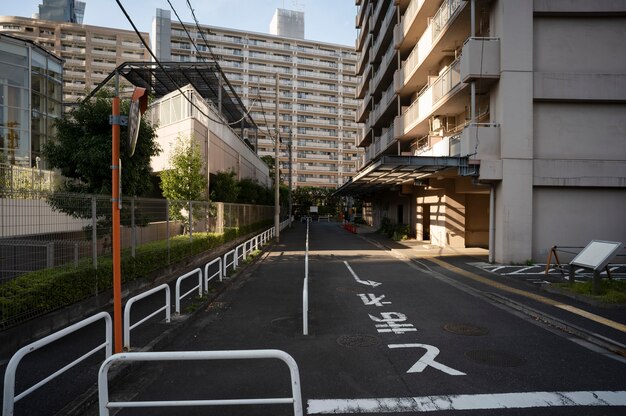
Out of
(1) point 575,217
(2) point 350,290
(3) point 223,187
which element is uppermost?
(3) point 223,187

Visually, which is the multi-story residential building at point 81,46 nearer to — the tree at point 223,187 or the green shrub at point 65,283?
the tree at point 223,187

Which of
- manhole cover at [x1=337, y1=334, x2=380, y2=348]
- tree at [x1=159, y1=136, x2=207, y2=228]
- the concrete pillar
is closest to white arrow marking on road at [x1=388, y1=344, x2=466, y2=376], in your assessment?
manhole cover at [x1=337, y1=334, x2=380, y2=348]

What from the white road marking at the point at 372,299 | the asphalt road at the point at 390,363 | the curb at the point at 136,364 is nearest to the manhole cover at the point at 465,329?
the asphalt road at the point at 390,363

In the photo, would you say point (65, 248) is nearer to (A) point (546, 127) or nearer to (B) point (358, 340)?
(B) point (358, 340)

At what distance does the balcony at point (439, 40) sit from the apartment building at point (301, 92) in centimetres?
5607

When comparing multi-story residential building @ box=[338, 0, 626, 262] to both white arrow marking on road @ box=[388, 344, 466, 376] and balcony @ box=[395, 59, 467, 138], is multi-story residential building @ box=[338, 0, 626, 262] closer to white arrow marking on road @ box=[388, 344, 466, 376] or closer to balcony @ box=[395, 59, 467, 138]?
balcony @ box=[395, 59, 467, 138]

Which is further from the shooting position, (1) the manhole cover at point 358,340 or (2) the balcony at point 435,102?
(2) the balcony at point 435,102

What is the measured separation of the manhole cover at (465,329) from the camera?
20.9ft

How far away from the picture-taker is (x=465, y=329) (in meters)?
6.59

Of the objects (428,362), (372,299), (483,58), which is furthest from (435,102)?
(428,362)

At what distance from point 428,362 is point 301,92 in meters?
83.3

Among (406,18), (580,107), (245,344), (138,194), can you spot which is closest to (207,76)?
(406,18)

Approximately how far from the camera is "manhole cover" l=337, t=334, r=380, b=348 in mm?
5824

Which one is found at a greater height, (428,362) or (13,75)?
(13,75)
